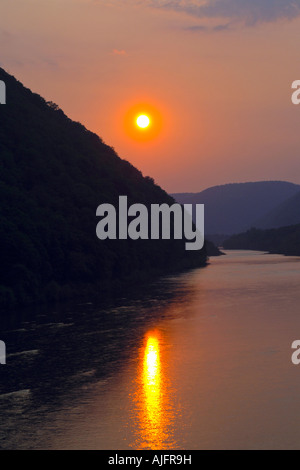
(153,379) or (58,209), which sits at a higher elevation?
(58,209)

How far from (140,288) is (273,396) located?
60.8m

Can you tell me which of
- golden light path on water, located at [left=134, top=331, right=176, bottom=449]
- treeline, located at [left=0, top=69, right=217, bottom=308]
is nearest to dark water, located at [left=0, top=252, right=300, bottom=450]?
golden light path on water, located at [left=134, top=331, right=176, bottom=449]

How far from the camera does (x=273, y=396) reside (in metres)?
29.4

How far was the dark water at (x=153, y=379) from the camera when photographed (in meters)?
24.4

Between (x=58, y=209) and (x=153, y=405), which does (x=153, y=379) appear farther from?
(x=58, y=209)

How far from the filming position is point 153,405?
28375 mm

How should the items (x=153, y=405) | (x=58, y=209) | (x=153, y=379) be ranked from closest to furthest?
(x=153, y=405), (x=153, y=379), (x=58, y=209)

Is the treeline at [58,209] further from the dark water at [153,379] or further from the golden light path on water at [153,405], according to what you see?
the golden light path on water at [153,405]

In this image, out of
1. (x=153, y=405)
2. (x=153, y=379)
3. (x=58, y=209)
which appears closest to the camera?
(x=153, y=405)

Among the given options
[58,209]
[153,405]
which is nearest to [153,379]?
[153,405]

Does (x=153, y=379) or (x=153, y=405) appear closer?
(x=153, y=405)

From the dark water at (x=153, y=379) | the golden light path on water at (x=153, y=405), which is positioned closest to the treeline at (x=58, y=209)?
the dark water at (x=153, y=379)

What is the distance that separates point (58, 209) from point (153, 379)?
2677 inches

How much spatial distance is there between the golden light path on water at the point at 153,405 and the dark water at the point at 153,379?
0.05m
